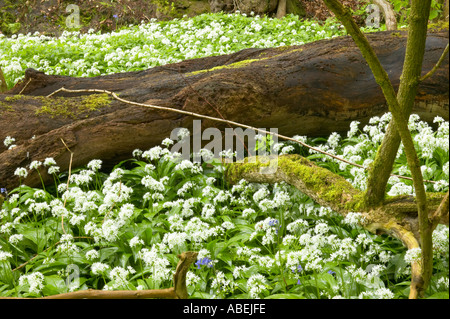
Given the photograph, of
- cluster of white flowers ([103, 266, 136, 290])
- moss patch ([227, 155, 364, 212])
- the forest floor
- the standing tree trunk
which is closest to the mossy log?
moss patch ([227, 155, 364, 212])

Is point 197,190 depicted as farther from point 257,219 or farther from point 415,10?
point 415,10

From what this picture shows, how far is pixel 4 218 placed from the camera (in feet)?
13.4

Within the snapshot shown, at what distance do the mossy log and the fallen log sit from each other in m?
0.64

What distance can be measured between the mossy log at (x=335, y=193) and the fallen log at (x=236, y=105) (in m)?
0.64

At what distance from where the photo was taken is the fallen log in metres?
4.60

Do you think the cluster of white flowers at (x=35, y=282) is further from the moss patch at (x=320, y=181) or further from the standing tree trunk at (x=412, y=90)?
the standing tree trunk at (x=412, y=90)

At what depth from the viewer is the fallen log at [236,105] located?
460 cm

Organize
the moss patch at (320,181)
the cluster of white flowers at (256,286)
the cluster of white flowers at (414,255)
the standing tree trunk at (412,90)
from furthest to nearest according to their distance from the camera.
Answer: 1. the moss patch at (320,181)
2. the cluster of white flowers at (256,286)
3. the cluster of white flowers at (414,255)
4. the standing tree trunk at (412,90)

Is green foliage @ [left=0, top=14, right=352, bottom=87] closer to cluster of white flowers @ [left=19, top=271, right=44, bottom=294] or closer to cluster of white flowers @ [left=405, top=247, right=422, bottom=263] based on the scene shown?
cluster of white flowers @ [left=19, top=271, right=44, bottom=294]

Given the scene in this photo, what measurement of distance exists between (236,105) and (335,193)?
1.65 m

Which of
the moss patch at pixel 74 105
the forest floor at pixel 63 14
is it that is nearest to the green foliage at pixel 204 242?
the moss patch at pixel 74 105

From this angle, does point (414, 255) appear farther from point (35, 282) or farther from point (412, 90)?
point (35, 282)
